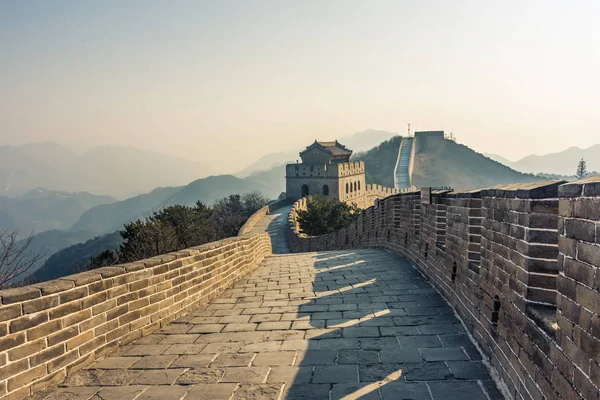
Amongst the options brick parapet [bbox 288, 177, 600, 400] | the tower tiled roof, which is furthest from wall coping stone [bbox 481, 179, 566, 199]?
the tower tiled roof

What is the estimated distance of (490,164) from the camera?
11119cm

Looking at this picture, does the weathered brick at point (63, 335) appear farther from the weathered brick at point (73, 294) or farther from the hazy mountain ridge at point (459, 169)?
the hazy mountain ridge at point (459, 169)

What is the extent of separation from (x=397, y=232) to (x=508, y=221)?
22.6 ft

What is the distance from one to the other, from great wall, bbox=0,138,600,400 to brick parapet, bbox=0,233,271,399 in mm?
13

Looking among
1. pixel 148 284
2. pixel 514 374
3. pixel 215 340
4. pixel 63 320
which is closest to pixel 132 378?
pixel 63 320

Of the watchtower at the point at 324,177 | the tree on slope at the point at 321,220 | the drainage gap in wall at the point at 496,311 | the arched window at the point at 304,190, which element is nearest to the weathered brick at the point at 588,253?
the drainage gap in wall at the point at 496,311

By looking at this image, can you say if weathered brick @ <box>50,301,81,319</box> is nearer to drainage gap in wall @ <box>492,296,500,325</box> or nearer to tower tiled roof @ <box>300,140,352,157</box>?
drainage gap in wall @ <box>492,296,500,325</box>

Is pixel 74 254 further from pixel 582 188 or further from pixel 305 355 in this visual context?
pixel 582 188

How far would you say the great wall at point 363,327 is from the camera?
2.28 m

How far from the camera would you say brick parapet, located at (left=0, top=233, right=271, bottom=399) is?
3207 millimetres

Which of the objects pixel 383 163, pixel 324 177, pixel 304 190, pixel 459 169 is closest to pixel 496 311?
pixel 324 177

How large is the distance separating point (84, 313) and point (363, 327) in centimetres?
263

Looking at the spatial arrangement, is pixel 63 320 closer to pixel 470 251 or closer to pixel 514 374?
pixel 514 374

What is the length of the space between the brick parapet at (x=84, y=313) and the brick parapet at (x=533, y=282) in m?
3.22
